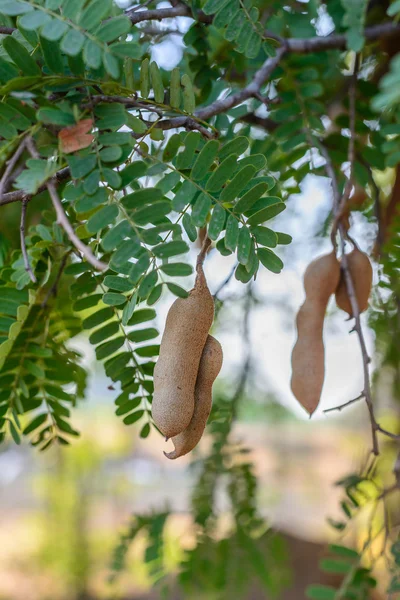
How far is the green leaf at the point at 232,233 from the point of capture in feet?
1.26

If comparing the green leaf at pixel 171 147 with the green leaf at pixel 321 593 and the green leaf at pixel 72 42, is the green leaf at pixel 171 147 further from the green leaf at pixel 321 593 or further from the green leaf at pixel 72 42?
the green leaf at pixel 321 593

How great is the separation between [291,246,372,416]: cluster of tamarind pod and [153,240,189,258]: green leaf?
0.58 ft

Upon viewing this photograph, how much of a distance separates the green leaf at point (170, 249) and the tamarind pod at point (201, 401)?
7 centimetres

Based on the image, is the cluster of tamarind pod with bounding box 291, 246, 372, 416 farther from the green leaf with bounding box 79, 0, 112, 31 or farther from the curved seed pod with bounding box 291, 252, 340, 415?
the green leaf with bounding box 79, 0, 112, 31

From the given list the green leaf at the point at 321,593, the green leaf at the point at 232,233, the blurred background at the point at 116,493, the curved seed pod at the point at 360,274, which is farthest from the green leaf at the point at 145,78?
the blurred background at the point at 116,493

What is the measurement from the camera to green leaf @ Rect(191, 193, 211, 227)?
38cm

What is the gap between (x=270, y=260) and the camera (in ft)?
1.33

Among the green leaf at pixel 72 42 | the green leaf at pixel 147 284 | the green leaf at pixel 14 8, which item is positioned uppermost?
the green leaf at pixel 14 8

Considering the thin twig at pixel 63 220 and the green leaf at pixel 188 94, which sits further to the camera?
the green leaf at pixel 188 94

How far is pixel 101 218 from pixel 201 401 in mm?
124

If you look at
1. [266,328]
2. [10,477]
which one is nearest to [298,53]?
[266,328]

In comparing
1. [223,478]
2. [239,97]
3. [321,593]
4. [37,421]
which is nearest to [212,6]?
[239,97]

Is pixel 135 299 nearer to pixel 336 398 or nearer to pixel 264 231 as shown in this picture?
pixel 264 231

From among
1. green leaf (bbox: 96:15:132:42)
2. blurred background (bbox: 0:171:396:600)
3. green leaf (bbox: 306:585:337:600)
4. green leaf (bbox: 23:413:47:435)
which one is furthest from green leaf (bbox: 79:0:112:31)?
blurred background (bbox: 0:171:396:600)
